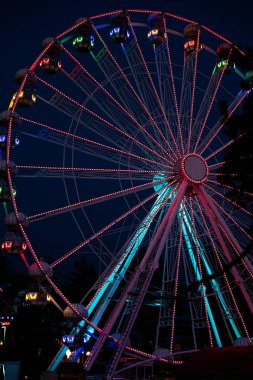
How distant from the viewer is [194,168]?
61.7ft

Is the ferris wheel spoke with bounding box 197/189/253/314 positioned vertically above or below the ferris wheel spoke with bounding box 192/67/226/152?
below

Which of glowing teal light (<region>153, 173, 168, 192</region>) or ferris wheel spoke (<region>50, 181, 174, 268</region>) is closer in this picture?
ferris wheel spoke (<region>50, 181, 174, 268</region>)

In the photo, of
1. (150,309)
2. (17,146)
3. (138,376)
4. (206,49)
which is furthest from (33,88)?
(150,309)

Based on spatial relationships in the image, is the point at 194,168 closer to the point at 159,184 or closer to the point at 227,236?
the point at 159,184

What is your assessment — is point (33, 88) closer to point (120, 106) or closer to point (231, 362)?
point (120, 106)

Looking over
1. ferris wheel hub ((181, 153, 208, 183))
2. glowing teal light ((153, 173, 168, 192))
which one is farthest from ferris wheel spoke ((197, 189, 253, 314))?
glowing teal light ((153, 173, 168, 192))

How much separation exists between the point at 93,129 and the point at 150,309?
73.3 feet

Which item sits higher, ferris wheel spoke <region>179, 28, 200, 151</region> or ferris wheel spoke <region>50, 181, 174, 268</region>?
ferris wheel spoke <region>179, 28, 200, 151</region>

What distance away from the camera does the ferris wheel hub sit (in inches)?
729

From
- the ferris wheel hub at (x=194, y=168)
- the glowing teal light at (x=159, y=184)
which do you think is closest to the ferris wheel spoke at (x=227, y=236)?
the ferris wheel hub at (x=194, y=168)

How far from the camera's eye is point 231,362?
1093 cm

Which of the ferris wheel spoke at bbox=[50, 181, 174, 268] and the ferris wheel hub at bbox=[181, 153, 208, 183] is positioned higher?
the ferris wheel hub at bbox=[181, 153, 208, 183]

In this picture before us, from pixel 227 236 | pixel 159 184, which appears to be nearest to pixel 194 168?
pixel 159 184

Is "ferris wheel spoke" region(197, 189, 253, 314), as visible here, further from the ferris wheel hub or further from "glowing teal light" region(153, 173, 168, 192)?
"glowing teal light" region(153, 173, 168, 192)
